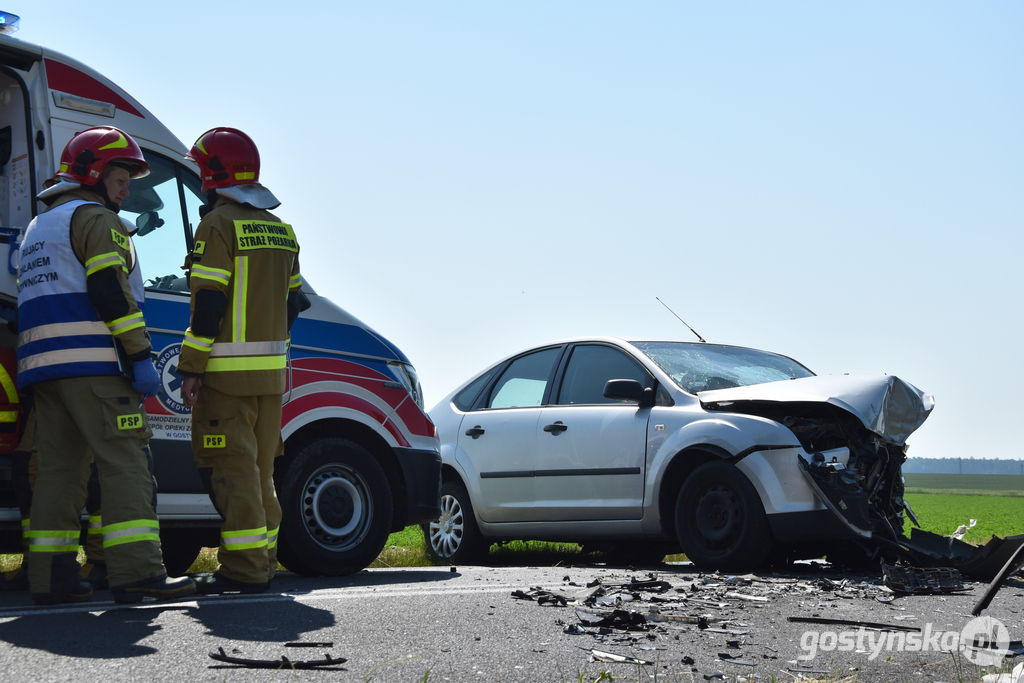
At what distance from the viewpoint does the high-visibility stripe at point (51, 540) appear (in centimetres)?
465

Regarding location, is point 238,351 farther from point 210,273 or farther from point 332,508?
point 332,508

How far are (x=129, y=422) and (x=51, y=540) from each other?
0.64 m

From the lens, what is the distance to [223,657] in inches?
136

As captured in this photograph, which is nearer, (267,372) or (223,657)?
(223,657)

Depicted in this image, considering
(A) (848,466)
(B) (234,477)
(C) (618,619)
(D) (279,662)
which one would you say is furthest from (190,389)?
(A) (848,466)

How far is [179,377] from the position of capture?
5.59 metres

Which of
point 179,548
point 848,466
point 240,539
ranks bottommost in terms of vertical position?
point 179,548

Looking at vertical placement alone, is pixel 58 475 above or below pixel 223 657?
above

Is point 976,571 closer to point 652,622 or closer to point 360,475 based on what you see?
point 652,622

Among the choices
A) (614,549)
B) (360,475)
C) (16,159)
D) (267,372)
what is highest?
(16,159)

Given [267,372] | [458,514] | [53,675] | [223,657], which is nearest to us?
[53,675]

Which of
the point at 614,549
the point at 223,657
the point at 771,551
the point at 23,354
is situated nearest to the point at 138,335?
the point at 23,354

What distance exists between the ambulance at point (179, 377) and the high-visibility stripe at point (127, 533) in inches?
34.4

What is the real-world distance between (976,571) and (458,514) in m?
4.13
